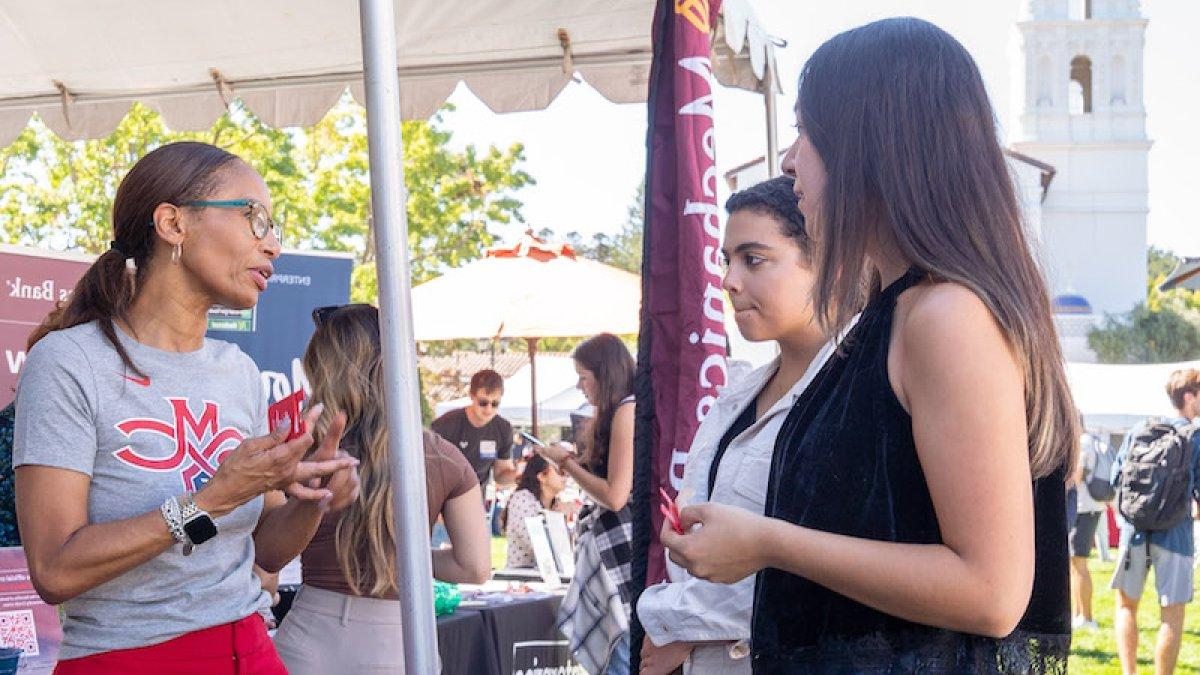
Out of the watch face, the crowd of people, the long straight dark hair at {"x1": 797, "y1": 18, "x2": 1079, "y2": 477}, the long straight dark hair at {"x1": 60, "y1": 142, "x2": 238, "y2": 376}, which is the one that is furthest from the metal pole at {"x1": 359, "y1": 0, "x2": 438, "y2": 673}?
the long straight dark hair at {"x1": 797, "y1": 18, "x2": 1079, "y2": 477}

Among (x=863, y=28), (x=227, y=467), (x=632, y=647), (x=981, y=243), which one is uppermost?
(x=863, y=28)

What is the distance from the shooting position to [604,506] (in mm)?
5465

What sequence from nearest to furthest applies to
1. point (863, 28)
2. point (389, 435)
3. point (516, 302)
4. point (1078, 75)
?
point (863, 28)
point (389, 435)
point (516, 302)
point (1078, 75)

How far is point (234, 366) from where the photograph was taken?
248 cm

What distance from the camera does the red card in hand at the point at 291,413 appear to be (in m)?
1.99

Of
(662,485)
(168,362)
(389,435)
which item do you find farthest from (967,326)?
(662,485)

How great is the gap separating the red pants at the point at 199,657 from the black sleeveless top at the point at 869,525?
109cm

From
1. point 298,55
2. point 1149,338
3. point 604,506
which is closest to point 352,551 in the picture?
point 604,506

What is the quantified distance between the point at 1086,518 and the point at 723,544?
37.7 ft

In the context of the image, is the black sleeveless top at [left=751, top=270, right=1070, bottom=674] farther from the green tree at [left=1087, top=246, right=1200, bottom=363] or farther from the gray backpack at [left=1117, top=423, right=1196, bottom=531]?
the green tree at [left=1087, top=246, right=1200, bottom=363]

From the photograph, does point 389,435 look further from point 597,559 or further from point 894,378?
point 597,559

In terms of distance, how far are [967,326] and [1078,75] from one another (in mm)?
73747

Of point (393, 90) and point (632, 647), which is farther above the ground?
point (393, 90)

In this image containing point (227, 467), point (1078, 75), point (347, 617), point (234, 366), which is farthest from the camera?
point (1078, 75)
